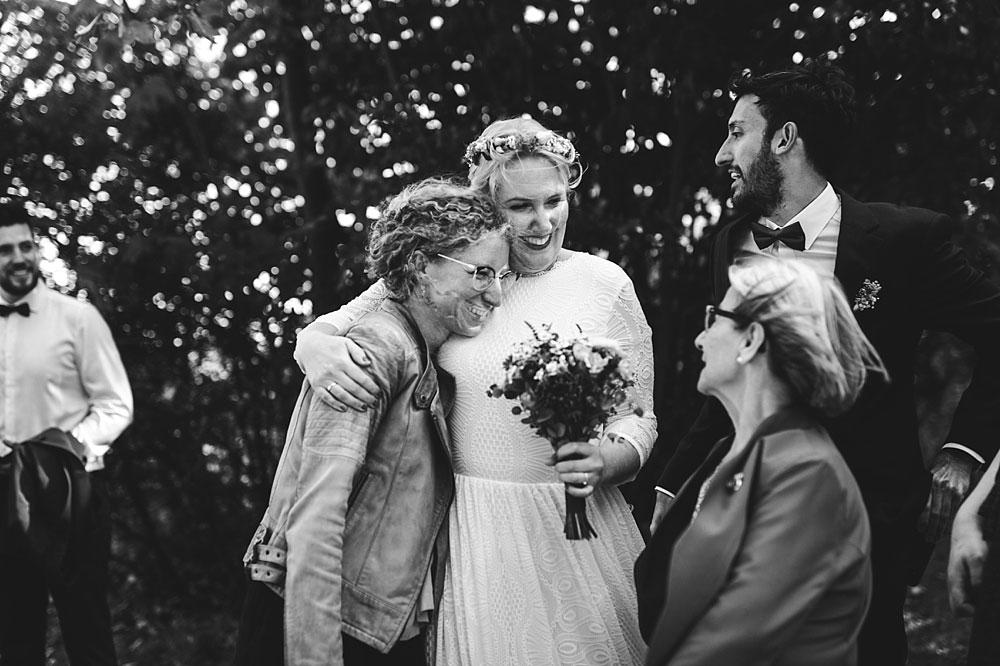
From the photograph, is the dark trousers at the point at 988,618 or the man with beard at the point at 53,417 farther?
the man with beard at the point at 53,417

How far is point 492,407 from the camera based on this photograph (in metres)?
3.15

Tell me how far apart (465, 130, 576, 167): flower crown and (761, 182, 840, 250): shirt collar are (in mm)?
771

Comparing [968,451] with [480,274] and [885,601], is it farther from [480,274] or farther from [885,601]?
[480,274]

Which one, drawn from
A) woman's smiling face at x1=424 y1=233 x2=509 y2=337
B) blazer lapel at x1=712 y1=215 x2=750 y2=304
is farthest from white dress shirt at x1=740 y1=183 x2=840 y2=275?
woman's smiling face at x1=424 y1=233 x2=509 y2=337

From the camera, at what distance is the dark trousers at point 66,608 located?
489cm

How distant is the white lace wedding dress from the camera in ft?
9.87

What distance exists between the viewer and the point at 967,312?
125 inches

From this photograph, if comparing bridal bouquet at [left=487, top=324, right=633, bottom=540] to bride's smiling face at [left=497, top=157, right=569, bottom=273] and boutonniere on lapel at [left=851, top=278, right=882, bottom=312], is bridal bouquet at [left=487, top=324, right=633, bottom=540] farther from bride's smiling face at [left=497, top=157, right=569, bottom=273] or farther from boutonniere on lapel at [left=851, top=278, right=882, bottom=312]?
boutonniere on lapel at [left=851, top=278, right=882, bottom=312]

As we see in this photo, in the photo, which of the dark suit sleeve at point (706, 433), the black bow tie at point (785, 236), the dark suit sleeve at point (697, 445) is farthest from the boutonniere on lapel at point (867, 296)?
the dark suit sleeve at point (697, 445)

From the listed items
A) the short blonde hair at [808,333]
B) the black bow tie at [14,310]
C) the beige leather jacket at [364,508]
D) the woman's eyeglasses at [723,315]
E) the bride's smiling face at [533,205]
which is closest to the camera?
the short blonde hair at [808,333]

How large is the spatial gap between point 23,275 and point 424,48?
2372mm

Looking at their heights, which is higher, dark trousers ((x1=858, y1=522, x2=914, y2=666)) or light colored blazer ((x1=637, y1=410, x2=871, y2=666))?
light colored blazer ((x1=637, y1=410, x2=871, y2=666))

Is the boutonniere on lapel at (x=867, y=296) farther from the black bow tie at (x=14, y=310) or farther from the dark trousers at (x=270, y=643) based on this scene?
the black bow tie at (x=14, y=310)

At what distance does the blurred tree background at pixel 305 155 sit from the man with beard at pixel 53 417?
835mm
